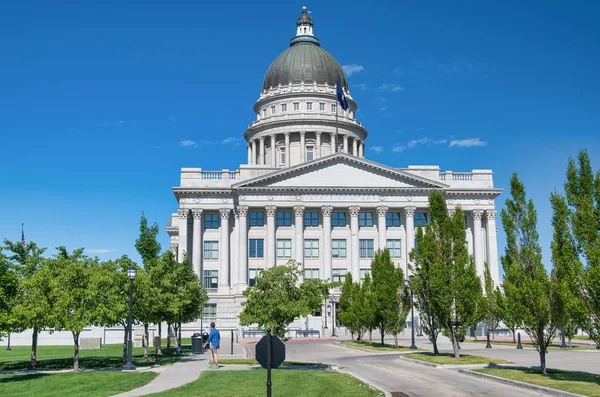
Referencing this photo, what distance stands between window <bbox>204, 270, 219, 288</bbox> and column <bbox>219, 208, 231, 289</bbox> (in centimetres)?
90

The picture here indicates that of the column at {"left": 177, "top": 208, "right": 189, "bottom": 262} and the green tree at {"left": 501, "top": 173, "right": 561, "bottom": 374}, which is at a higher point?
the column at {"left": 177, "top": 208, "right": 189, "bottom": 262}

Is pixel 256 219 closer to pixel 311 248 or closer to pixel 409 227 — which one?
pixel 311 248

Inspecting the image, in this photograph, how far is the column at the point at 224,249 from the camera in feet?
254

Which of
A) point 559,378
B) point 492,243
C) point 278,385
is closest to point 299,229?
point 492,243

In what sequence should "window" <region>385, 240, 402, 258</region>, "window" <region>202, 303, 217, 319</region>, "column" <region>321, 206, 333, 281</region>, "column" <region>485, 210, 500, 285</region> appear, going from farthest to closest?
"column" <region>485, 210, 500, 285</region> < "window" <region>385, 240, 402, 258</region> < "column" <region>321, 206, 333, 281</region> < "window" <region>202, 303, 217, 319</region>

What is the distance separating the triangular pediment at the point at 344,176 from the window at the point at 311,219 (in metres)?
3.94

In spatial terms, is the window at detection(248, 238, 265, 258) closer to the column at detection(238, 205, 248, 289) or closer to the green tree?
the column at detection(238, 205, 248, 289)

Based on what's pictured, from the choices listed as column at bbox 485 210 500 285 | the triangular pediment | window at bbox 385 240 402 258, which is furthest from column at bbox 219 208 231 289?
column at bbox 485 210 500 285

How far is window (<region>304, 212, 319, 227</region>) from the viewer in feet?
259

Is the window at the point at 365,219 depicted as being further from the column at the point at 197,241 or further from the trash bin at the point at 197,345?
the trash bin at the point at 197,345

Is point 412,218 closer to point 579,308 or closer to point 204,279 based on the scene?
point 204,279

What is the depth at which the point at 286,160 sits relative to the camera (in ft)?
314

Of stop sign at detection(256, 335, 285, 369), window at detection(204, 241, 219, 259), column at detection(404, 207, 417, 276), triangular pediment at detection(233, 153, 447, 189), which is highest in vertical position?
triangular pediment at detection(233, 153, 447, 189)

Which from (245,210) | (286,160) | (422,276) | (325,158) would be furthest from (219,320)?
(422,276)
